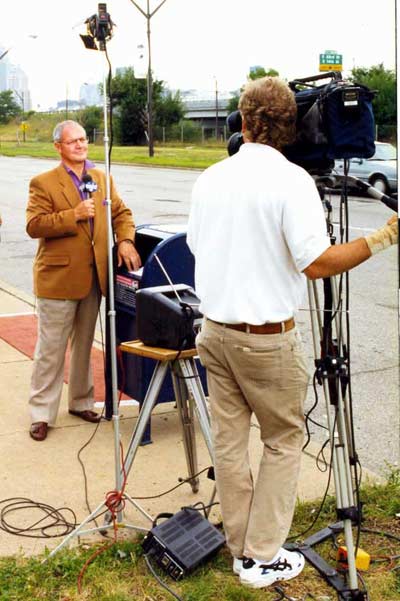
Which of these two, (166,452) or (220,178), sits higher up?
(220,178)

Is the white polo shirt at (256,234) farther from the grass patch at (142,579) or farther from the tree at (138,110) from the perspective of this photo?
the tree at (138,110)

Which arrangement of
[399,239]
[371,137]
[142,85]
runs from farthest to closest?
[142,85], [371,137], [399,239]

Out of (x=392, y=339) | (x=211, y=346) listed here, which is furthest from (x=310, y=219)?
(x=392, y=339)

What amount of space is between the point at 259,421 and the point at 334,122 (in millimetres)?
1256

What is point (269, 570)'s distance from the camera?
3.49m

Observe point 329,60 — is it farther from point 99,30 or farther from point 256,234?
point 256,234

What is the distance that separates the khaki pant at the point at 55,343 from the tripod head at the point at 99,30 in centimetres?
173

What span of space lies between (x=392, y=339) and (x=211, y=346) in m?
4.58

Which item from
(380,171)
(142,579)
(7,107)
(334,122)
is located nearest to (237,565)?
(142,579)

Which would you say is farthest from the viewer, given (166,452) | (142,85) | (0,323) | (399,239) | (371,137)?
(142,85)

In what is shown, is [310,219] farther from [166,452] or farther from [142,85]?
[142,85]

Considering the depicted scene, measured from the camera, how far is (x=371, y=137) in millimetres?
3248

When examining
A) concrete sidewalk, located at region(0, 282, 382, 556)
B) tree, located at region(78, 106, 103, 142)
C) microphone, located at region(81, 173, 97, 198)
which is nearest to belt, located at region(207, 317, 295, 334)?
concrete sidewalk, located at region(0, 282, 382, 556)

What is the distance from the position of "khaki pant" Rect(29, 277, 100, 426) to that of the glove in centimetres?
264
